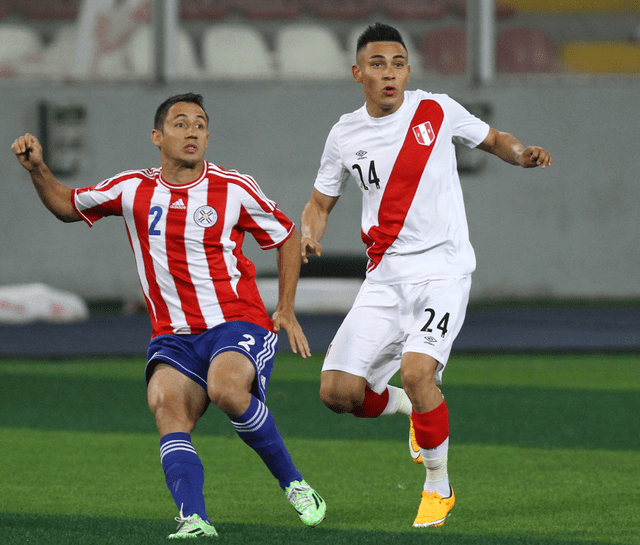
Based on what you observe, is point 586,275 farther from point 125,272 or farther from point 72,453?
point 72,453

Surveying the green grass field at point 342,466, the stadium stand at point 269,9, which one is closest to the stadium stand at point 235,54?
the stadium stand at point 269,9

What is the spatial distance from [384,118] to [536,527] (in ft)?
6.04

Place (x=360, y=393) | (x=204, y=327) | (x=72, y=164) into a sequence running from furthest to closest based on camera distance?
(x=72, y=164), (x=360, y=393), (x=204, y=327)

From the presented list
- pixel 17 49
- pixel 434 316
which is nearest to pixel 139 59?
pixel 17 49

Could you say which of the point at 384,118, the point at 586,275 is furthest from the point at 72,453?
the point at 586,275

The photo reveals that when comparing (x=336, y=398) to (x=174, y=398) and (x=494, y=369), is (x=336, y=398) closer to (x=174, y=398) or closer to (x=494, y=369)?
(x=174, y=398)

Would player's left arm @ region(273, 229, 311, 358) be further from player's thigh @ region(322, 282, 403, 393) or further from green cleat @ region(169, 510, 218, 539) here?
green cleat @ region(169, 510, 218, 539)

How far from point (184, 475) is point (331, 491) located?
1256 mm

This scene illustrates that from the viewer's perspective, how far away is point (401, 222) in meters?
4.83

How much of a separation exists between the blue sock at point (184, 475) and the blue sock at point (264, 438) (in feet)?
0.71

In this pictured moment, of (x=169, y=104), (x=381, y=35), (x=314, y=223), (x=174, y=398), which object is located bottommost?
(x=174, y=398)

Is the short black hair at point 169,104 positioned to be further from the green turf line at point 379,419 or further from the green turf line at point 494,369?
the green turf line at point 494,369

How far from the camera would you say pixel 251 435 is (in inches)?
171

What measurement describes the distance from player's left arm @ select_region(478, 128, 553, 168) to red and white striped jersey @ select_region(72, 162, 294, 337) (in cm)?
103
